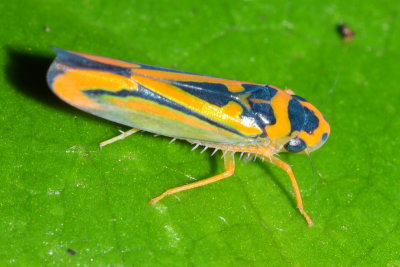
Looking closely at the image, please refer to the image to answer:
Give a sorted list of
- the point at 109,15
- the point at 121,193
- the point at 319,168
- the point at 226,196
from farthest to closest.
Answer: the point at 109,15 < the point at 319,168 < the point at 226,196 < the point at 121,193

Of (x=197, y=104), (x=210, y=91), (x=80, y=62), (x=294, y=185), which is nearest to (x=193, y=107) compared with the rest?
(x=197, y=104)

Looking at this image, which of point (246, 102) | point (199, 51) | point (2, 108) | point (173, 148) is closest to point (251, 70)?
point (199, 51)

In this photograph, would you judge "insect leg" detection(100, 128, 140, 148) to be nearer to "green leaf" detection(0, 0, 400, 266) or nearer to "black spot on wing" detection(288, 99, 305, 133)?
"green leaf" detection(0, 0, 400, 266)

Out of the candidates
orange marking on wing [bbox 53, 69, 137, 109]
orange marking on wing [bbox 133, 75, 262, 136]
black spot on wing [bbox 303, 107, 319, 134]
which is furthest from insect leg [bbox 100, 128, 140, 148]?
black spot on wing [bbox 303, 107, 319, 134]

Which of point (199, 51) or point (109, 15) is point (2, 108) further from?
point (199, 51)

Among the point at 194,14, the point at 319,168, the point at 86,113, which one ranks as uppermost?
the point at 194,14

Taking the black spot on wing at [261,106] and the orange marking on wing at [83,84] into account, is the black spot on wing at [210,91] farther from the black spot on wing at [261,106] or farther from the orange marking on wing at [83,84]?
the orange marking on wing at [83,84]

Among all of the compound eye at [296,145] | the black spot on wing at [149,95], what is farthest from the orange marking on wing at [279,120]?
the black spot on wing at [149,95]
